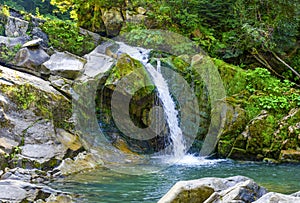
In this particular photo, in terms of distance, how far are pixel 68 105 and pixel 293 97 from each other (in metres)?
6.09

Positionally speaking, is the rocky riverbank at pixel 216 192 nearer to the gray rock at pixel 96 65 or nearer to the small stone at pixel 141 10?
the gray rock at pixel 96 65

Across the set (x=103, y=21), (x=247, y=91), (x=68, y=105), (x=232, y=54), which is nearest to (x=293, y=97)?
(x=247, y=91)

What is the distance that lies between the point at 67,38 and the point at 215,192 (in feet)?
32.2

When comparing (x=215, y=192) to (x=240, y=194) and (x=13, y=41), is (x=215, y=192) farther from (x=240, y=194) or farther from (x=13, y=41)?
(x=13, y=41)

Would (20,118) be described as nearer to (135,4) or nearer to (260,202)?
(260,202)

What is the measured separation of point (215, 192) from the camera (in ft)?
11.3

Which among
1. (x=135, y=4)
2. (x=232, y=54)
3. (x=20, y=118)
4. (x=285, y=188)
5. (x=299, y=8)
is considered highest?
(x=135, y=4)

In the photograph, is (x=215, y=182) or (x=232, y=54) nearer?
(x=215, y=182)

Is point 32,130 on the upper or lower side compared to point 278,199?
upper

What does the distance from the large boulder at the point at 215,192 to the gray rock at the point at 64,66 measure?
21.9ft

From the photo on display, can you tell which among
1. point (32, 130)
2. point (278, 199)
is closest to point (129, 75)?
point (32, 130)

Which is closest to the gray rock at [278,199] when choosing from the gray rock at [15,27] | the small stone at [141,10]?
the gray rock at [15,27]

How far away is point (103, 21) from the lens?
1338 cm

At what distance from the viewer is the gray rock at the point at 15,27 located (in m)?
11.8
